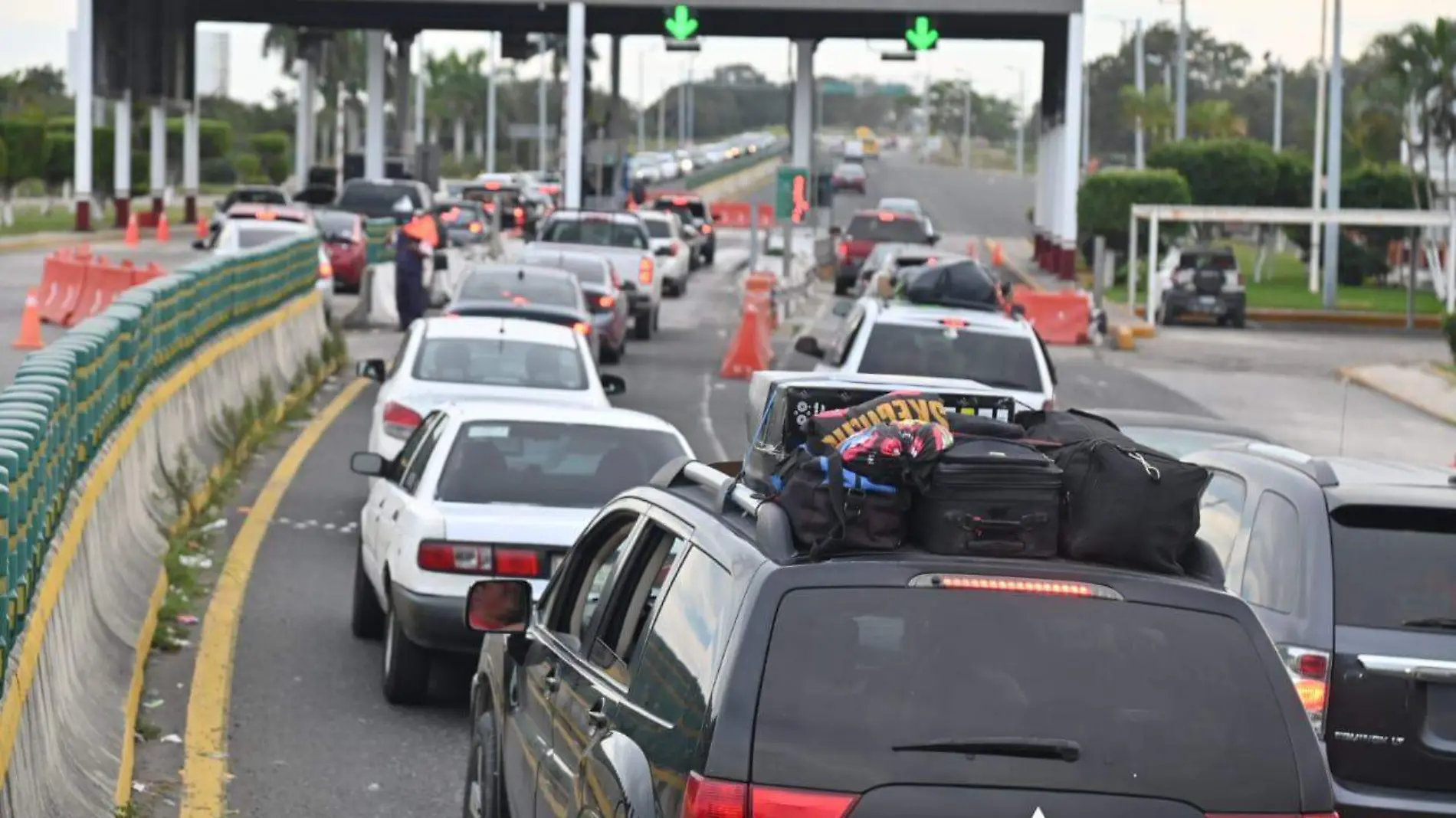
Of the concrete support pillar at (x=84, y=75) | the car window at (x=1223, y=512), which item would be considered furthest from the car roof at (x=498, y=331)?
the concrete support pillar at (x=84, y=75)

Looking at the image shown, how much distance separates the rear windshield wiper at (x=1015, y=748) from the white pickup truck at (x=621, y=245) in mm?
29822

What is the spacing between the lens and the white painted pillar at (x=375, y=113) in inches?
2514

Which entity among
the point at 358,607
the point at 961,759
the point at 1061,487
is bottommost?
the point at 358,607

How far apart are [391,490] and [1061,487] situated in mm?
7217

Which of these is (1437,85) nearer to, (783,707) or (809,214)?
(809,214)

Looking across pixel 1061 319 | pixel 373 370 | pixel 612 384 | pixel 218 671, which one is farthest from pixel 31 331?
pixel 218 671

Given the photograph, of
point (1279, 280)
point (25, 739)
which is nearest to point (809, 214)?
point (1279, 280)

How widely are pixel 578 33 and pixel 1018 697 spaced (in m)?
50.5

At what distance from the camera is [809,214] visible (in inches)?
2697

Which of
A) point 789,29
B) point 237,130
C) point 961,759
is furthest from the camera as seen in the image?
point 237,130

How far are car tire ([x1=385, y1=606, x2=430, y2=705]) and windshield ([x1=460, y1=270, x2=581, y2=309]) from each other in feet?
43.5

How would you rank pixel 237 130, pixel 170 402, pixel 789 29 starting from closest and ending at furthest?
pixel 170 402 → pixel 789 29 → pixel 237 130

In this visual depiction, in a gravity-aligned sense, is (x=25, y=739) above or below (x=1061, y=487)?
below

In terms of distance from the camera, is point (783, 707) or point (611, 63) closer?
point (783, 707)
